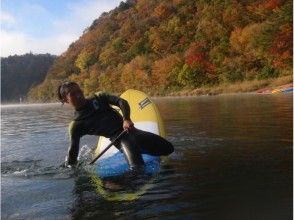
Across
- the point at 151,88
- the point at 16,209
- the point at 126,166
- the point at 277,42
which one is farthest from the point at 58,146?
the point at 151,88

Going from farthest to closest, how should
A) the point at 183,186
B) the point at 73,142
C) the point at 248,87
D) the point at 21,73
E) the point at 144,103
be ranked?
the point at 21,73 < the point at 248,87 < the point at 144,103 < the point at 73,142 < the point at 183,186

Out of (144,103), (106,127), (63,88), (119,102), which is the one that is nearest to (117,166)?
(106,127)

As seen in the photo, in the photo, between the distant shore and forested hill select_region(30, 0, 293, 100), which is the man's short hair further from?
forested hill select_region(30, 0, 293, 100)

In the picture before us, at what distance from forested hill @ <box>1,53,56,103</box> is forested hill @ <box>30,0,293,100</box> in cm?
4899

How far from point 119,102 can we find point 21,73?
160 metres

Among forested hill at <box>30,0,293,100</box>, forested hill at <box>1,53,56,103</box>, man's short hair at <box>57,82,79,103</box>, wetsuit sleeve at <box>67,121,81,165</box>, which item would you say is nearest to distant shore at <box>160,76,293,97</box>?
forested hill at <box>30,0,293,100</box>

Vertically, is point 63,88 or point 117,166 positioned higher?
point 63,88

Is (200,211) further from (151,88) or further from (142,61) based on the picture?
(142,61)

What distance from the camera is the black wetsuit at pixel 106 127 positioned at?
22.7ft

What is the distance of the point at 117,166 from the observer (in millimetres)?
7539

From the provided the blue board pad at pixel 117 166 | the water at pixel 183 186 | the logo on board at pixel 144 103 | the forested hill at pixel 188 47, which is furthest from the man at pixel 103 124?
the forested hill at pixel 188 47

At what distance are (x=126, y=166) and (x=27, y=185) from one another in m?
1.64

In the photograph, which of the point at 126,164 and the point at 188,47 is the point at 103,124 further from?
the point at 188,47

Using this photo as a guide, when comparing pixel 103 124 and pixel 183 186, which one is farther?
pixel 103 124
